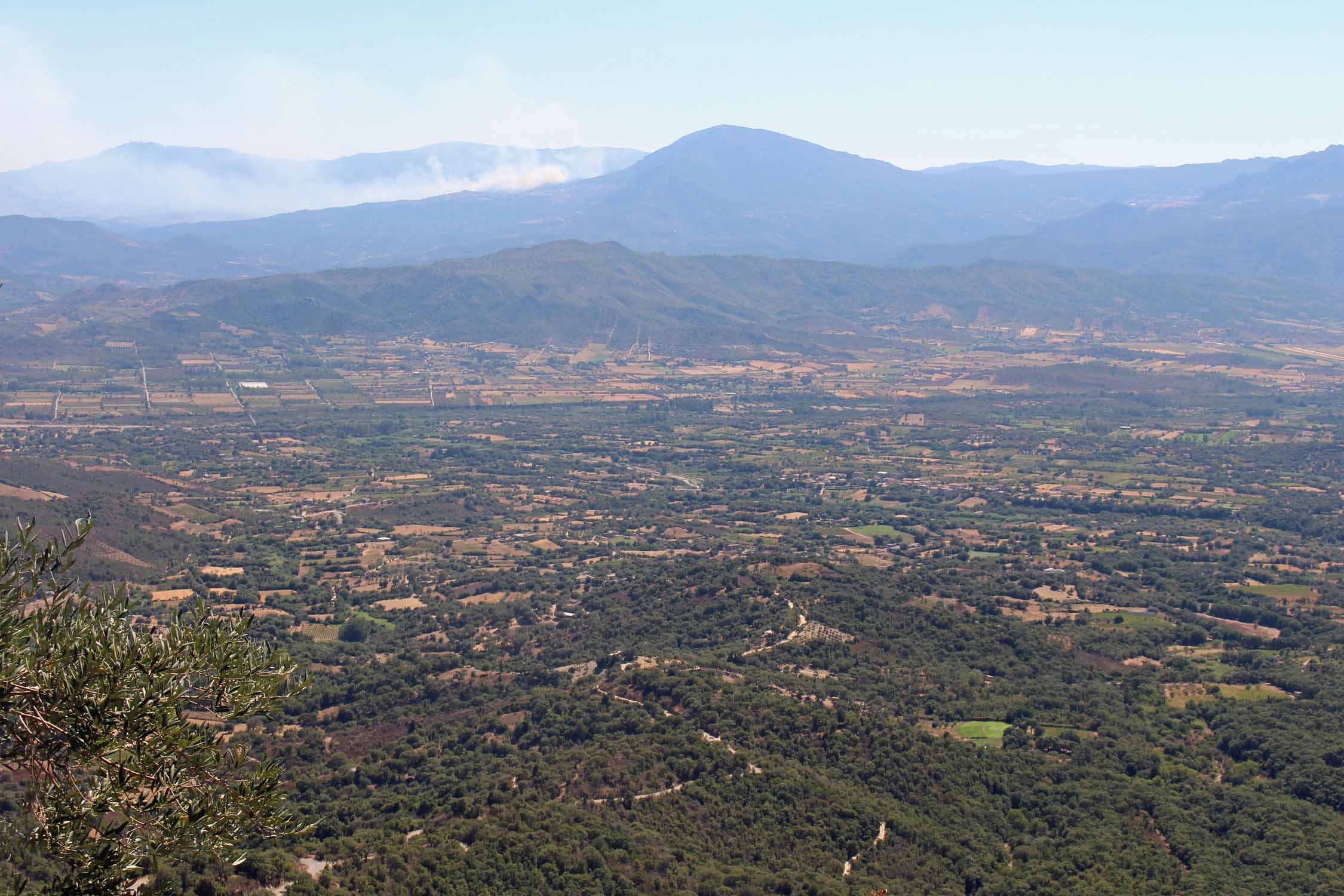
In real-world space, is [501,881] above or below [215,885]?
below

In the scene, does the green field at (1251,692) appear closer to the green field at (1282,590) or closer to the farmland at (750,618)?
the farmland at (750,618)

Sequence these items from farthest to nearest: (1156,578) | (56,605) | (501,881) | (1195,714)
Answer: (1156,578) < (1195,714) < (501,881) < (56,605)

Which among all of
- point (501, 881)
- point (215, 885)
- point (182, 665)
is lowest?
point (501, 881)

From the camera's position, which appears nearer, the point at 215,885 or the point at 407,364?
the point at 215,885

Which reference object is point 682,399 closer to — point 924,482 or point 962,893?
point 924,482

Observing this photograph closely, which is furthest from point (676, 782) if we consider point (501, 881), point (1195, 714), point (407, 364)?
point (407, 364)

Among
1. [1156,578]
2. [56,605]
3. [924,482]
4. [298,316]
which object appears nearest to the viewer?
[56,605]

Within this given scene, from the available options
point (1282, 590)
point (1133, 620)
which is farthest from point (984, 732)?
point (1282, 590)
